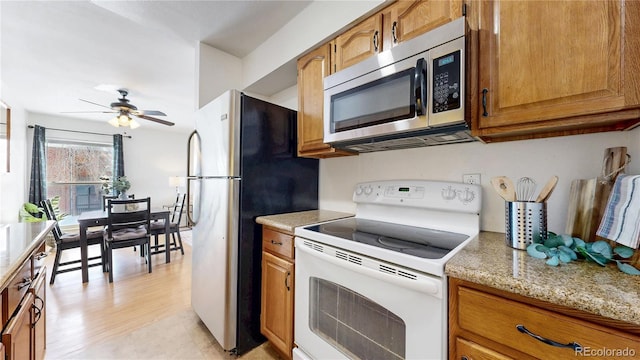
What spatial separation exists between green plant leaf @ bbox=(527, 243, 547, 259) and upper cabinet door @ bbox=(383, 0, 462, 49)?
0.99 m

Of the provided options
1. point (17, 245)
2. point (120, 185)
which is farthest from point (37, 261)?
point (120, 185)

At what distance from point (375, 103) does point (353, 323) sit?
110cm

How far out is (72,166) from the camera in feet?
16.5

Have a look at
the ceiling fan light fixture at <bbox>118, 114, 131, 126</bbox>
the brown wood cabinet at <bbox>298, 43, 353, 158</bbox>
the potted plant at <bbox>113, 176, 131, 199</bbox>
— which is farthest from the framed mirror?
the brown wood cabinet at <bbox>298, 43, 353, 158</bbox>

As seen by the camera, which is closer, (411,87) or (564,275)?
(564,275)

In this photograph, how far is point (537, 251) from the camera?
850mm

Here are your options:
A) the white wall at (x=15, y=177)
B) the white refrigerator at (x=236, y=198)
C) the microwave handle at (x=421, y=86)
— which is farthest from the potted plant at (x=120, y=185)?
the microwave handle at (x=421, y=86)

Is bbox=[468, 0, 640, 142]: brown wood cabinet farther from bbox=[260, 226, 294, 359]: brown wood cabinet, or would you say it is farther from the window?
the window

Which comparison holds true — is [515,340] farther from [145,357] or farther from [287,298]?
[145,357]

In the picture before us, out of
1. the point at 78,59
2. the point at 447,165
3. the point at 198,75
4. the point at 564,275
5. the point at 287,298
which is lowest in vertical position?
the point at 287,298

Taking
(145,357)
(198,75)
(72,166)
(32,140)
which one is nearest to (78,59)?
(198,75)

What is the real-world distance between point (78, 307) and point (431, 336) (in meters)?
3.00

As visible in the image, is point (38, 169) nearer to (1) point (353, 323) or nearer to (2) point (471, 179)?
(1) point (353, 323)

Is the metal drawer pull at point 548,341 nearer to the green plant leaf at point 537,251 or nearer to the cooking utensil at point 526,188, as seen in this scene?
the green plant leaf at point 537,251
